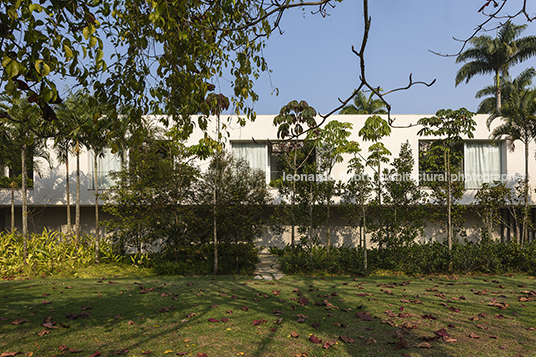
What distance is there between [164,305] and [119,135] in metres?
3.81

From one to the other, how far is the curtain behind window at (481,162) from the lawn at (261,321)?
9389mm

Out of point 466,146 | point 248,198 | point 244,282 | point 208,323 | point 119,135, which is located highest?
point 466,146

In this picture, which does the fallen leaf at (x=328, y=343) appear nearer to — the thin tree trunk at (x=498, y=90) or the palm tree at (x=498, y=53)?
the palm tree at (x=498, y=53)

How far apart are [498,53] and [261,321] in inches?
1262

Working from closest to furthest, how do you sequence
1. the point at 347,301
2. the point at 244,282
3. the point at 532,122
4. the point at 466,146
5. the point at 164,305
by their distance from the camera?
the point at 164,305 → the point at 347,301 → the point at 244,282 → the point at 532,122 → the point at 466,146

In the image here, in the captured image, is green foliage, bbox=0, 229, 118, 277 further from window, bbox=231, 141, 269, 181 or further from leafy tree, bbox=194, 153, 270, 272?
window, bbox=231, 141, 269, 181

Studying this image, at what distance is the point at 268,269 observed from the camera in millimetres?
12227

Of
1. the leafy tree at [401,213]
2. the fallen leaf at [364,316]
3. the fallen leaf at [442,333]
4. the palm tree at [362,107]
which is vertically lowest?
the fallen leaf at [364,316]

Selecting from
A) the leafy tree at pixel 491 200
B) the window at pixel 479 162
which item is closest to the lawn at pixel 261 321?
the leafy tree at pixel 491 200

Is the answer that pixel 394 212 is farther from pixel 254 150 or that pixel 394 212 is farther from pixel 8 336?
pixel 8 336

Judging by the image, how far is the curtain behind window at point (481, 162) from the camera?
52.4 ft

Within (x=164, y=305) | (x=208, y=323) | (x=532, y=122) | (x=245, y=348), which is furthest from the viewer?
(x=532, y=122)

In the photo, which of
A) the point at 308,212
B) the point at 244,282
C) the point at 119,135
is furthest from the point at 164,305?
the point at 308,212

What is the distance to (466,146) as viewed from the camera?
16172 mm
